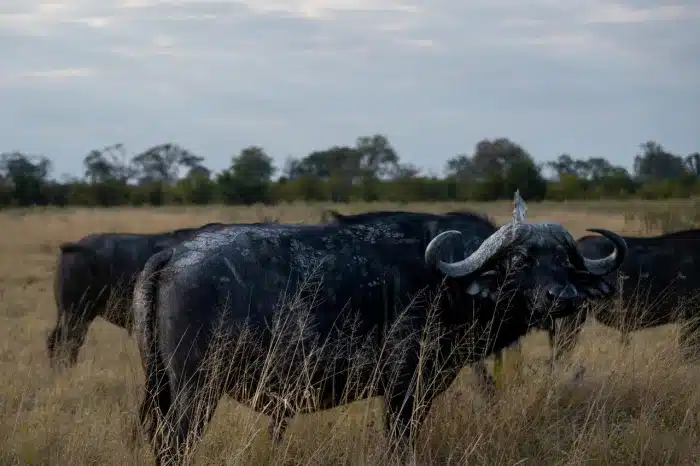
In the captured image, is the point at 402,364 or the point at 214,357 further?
the point at 402,364

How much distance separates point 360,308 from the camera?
4961 mm

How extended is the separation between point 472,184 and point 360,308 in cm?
4644

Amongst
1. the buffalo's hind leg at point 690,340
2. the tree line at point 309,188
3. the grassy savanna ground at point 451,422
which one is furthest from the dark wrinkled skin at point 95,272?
the tree line at point 309,188

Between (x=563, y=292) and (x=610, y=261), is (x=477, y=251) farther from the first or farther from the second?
(x=610, y=261)

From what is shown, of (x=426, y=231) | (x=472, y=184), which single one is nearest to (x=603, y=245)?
(x=426, y=231)

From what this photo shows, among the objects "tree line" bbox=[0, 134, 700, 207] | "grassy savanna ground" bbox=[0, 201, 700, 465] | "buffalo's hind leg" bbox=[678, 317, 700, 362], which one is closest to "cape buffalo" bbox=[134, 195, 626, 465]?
"grassy savanna ground" bbox=[0, 201, 700, 465]

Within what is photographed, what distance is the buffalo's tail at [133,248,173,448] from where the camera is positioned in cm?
462

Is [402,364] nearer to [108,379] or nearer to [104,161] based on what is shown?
[108,379]

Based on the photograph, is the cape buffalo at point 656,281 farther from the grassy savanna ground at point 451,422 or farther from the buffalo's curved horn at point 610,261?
the buffalo's curved horn at point 610,261

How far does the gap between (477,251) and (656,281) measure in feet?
16.5

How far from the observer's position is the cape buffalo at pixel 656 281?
890 centimetres

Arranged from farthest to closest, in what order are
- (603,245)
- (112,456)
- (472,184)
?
(472,184) → (603,245) → (112,456)

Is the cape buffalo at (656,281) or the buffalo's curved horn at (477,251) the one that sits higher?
the buffalo's curved horn at (477,251)

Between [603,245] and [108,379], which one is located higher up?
[603,245]
